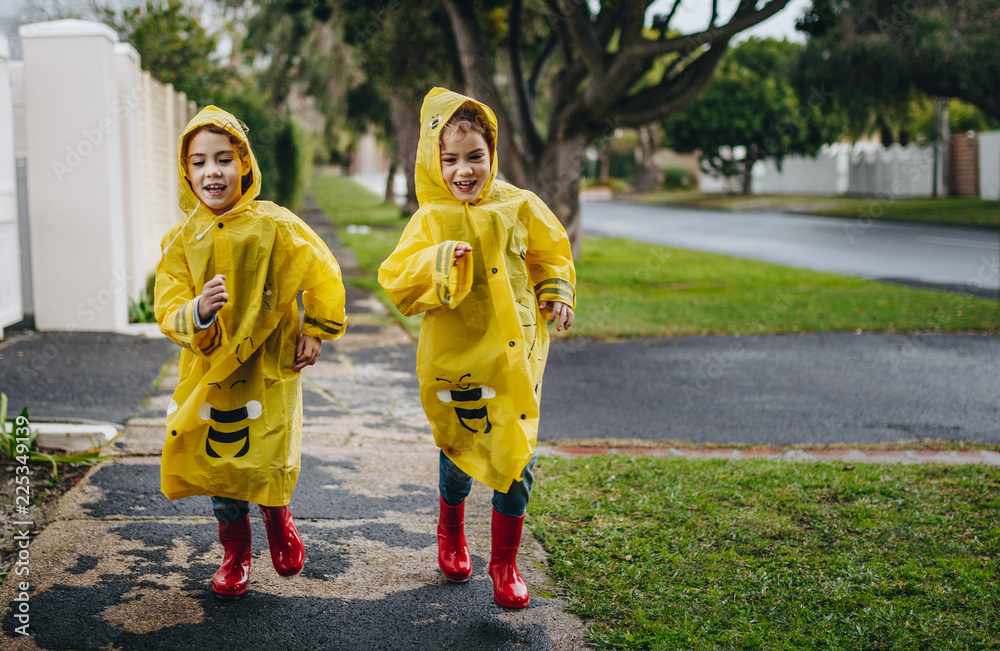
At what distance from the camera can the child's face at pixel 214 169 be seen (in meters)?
2.80

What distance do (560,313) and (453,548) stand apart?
38.7 inches

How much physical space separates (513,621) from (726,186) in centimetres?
4030

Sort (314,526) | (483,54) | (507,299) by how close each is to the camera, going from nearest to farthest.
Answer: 1. (507,299)
2. (314,526)
3. (483,54)

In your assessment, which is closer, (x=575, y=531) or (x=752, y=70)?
(x=575, y=531)

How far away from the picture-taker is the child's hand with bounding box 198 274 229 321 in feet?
8.63

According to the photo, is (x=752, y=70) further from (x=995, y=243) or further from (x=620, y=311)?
(x=620, y=311)

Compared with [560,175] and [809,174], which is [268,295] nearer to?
[560,175]

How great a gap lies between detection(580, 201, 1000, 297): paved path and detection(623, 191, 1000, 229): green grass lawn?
919 millimetres

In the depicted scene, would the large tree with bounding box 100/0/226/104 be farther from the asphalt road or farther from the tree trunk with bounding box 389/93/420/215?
the asphalt road

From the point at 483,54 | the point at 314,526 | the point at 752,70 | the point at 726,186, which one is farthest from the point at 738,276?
the point at 726,186

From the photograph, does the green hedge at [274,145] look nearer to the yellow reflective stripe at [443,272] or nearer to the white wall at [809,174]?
the yellow reflective stripe at [443,272]

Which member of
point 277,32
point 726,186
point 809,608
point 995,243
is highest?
point 277,32

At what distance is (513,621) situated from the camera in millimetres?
2910

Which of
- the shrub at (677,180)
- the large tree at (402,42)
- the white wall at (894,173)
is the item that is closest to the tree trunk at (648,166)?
the shrub at (677,180)
